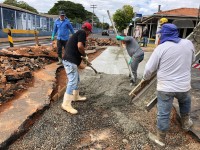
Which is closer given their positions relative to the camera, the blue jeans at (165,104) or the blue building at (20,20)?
the blue jeans at (165,104)

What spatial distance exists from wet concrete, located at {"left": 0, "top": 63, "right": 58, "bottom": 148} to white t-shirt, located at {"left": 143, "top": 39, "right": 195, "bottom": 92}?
6.84ft

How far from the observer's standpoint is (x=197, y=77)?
6.38 meters

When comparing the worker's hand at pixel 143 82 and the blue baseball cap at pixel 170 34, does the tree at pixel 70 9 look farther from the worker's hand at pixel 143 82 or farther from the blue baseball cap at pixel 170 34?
the blue baseball cap at pixel 170 34

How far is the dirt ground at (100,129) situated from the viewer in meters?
2.94

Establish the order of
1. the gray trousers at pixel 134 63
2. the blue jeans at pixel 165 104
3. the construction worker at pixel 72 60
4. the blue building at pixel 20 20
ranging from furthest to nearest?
the blue building at pixel 20 20 < the gray trousers at pixel 134 63 < the construction worker at pixel 72 60 < the blue jeans at pixel 165 104

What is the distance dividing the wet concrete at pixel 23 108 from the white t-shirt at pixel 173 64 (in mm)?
2084

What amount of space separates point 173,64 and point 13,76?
146 inches

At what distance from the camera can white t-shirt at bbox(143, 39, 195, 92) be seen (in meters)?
2.64

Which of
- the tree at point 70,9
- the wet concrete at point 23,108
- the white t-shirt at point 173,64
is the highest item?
the tree at point 70,9

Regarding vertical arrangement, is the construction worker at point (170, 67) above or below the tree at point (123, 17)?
below

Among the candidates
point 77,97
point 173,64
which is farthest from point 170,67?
point 77,97

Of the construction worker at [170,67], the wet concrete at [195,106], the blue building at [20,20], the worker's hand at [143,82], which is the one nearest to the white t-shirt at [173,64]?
the construction worker at [170,67]

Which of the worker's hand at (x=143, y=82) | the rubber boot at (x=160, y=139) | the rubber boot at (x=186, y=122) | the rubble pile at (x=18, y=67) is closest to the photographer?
the rubber boot at (x=160, y=139)

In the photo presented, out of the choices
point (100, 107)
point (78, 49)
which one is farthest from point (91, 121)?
point (78, 49)
